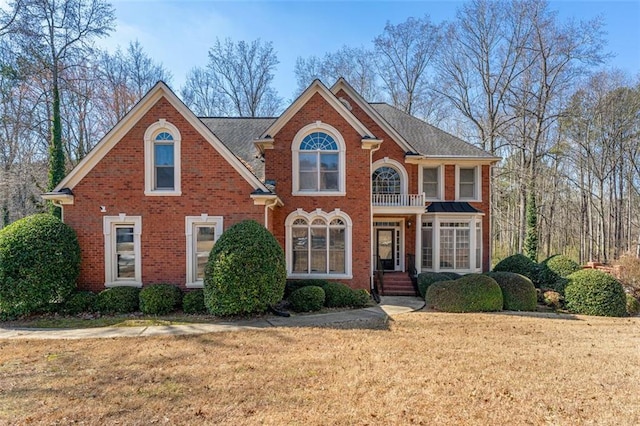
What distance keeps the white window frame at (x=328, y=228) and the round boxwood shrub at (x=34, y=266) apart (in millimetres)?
6771

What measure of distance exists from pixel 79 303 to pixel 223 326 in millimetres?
4653

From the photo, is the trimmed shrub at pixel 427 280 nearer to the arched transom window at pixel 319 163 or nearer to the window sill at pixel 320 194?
the window sill at pixel 320 194

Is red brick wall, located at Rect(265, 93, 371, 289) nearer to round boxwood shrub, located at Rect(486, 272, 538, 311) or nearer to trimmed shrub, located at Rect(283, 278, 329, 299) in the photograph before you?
trimmed shrub, located at Rect(283, 278, 329, 299)

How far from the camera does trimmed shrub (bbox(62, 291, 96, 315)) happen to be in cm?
1009

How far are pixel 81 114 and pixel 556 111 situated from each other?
34845 mm

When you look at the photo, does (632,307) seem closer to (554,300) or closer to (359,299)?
(554,300)

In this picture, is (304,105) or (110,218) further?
(304,105)

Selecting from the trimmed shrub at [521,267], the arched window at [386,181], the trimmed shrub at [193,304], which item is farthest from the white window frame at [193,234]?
the trimmed shrub at [521,267]

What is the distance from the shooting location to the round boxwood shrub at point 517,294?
11875 millimetres

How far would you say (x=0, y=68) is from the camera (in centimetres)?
1705

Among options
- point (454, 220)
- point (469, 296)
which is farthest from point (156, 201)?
point (454, 220)

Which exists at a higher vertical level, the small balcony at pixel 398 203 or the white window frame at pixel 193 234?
the small balcony at pixel 398 203

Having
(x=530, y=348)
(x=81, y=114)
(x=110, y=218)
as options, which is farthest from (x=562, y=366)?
(x=81, y=114)

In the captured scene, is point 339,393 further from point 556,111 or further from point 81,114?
point 81,114
